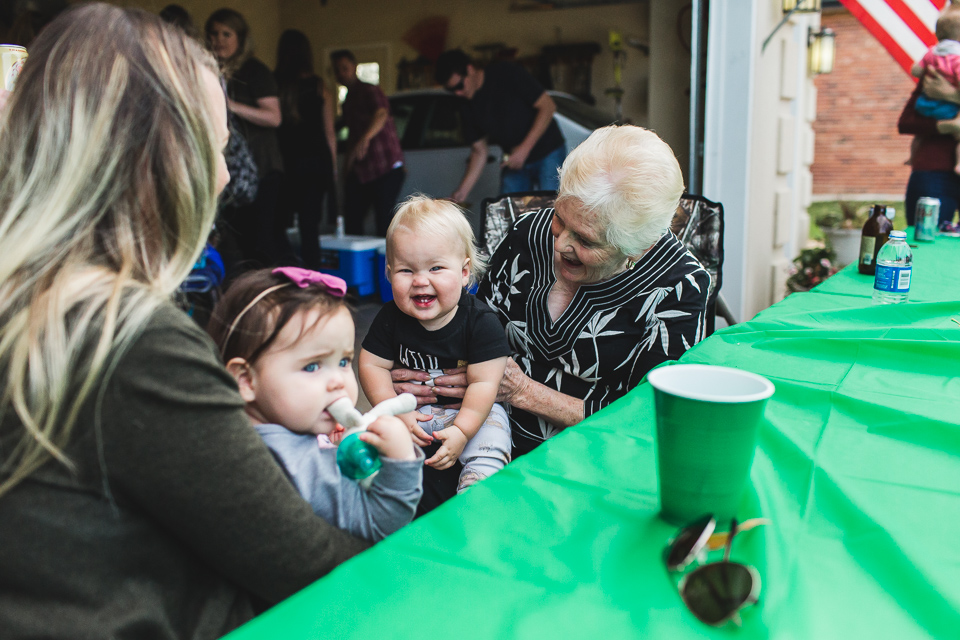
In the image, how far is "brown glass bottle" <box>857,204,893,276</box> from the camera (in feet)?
8.40

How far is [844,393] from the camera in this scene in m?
1.25

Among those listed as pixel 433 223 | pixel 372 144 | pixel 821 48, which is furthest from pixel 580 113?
pixel 433 223

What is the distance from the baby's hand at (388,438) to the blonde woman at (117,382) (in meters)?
0.13

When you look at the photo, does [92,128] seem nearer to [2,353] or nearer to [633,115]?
[2,353]

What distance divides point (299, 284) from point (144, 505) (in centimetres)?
42

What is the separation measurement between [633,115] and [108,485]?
853 centimetres

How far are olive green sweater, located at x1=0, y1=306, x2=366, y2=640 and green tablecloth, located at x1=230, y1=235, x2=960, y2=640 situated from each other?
11 cm

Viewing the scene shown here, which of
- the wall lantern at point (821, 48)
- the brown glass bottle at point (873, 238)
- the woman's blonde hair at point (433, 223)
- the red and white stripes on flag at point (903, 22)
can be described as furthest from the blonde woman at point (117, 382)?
the wall lantern at point (821, 48)

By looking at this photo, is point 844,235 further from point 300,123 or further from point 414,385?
point 414,385

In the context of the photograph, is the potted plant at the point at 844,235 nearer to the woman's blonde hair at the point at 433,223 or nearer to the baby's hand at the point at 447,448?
the woman's blonde hair at the point at 433,223

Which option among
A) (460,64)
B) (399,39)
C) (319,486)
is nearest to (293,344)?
(319,486)

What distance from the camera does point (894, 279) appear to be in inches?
78.3

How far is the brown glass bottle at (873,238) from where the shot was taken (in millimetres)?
2561

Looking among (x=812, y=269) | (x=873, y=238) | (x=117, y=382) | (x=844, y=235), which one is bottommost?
(x=812, y=269)
